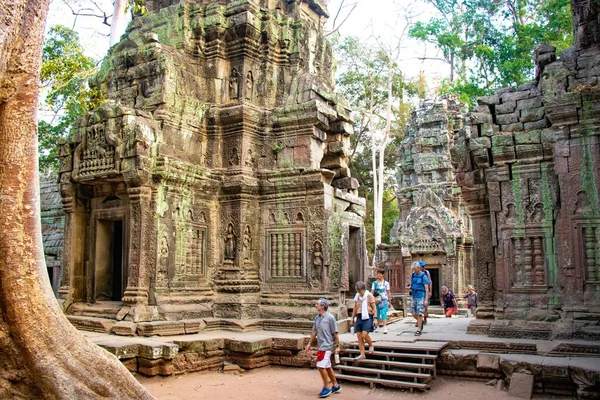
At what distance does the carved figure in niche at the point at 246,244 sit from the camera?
1018cm

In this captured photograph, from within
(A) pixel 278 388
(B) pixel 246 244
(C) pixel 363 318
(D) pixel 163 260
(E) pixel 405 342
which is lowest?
(A) pixel 278 388

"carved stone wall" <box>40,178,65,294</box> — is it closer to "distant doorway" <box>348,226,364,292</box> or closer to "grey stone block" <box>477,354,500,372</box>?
"distant doorway" <box>348,226,364,292</box>

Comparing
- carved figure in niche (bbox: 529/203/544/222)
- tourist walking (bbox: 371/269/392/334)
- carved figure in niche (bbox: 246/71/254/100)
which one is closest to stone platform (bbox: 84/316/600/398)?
tourist walking (bbox: 371/269/392/334)

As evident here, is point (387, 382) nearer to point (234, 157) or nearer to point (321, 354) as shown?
point (321, 354)

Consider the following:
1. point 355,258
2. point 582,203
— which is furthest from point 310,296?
point 582,203

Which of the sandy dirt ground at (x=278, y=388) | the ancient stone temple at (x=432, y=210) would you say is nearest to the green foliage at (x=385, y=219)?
the ancient stone temple at (x=432, y=210)

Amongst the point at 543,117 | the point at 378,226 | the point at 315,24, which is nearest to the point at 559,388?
the point at 543,117

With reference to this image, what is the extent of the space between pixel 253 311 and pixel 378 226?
18.1 m

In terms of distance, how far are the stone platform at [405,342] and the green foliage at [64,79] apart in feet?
18.0

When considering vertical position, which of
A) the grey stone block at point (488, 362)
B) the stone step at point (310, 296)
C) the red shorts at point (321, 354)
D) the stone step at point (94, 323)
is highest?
the stone step at point (310, 296)

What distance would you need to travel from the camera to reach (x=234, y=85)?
10875 mm

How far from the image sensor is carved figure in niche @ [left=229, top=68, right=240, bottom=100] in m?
10.8

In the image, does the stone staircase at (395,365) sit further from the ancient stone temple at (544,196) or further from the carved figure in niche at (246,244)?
the carved figure in niche at (246,244)

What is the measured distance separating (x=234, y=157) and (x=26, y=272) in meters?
6.73
